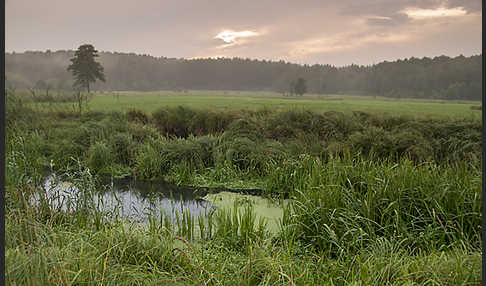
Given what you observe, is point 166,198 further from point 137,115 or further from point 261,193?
point 137,115

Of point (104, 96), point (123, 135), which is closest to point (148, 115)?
point (123, 135)

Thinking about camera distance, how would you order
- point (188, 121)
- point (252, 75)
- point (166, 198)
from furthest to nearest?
point (252, 75)
point (188, 121)
point (166, 198)

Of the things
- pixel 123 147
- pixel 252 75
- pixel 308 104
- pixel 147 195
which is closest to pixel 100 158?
pixel 123 147

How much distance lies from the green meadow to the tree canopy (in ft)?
2.49

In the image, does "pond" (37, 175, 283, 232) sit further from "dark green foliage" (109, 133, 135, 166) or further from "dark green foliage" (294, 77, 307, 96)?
"dark green foliage" (294, 77, 307, 96)

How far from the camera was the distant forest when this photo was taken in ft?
41.4

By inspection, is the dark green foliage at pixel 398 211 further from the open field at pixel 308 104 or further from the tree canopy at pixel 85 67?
the tree canopy at pixel 85 67

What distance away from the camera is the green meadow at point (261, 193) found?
8.92ft

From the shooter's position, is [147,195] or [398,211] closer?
[398,211]

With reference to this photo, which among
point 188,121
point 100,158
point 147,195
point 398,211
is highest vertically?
point 188,121

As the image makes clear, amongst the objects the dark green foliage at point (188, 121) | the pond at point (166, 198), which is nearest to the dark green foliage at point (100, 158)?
Answer: the pond at point (166, 198)

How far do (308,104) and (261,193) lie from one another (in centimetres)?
659

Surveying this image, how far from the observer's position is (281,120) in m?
10.1

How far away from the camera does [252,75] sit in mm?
17359
